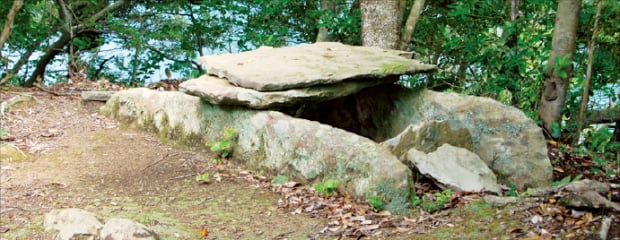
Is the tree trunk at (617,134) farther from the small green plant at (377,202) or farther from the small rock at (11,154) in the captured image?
the small rock at (11,154)

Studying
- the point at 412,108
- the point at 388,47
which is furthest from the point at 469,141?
the point at 388,47

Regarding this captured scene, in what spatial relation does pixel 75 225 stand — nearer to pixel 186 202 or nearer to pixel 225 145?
pixel 186 202

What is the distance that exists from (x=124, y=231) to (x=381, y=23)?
4.92 m

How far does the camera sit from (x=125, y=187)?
5285mm

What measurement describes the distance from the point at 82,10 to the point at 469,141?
27.8 feet

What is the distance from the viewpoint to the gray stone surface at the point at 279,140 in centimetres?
479

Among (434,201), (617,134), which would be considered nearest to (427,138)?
(434,201)

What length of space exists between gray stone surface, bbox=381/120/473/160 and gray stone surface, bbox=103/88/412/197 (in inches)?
20.8

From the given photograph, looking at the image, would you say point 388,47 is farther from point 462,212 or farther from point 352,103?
point 462,212

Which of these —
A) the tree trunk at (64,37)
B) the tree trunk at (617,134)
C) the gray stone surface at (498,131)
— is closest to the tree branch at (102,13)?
the tree trunk at (64,37)

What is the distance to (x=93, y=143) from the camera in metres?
6.37

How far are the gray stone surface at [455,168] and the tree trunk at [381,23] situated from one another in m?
2.63

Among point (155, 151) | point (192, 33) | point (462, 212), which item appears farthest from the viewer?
point (192, 33)

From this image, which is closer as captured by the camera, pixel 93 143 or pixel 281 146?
pixel 281 146
